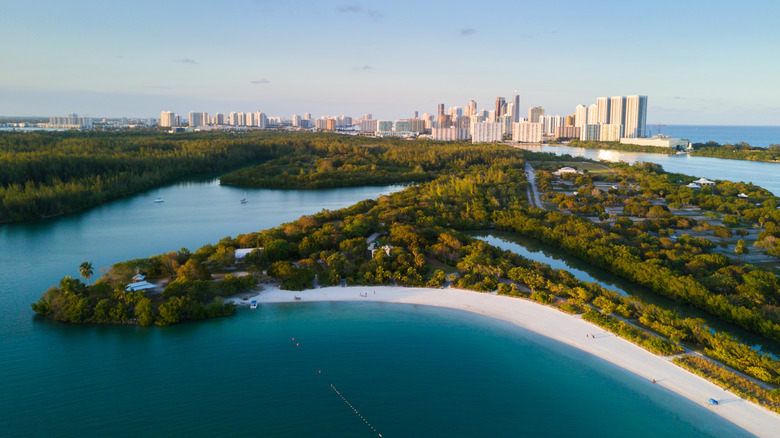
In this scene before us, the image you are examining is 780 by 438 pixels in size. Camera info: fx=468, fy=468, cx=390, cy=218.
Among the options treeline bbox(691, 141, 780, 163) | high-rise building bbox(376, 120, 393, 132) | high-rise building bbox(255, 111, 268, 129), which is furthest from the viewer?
high-rise building bbox(255, 111, 268, 129)

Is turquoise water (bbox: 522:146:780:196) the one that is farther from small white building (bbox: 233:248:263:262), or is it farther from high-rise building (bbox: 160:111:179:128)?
high-rise building (bbox: 160:111:179:128)

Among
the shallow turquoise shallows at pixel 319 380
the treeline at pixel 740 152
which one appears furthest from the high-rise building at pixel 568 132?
the shallow turquoise shallows at pixel 319 380

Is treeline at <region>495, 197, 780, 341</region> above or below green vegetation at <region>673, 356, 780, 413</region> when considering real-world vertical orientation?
above

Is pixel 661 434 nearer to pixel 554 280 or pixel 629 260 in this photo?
pixel 554 280

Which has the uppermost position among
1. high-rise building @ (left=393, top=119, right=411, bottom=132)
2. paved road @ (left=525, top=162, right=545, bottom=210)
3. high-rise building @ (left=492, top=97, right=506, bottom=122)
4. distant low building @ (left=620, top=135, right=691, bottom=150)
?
high-rise building @ (left=492, top=97, right=506, bottom=122)

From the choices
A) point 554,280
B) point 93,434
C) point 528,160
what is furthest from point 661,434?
point 528,160

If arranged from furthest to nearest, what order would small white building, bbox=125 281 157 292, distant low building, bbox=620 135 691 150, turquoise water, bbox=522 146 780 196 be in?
distant low building, bbox=620 135 691 150, turquoise water, bbox=522 146 780 196, small white building, bbox=125 281 157 292

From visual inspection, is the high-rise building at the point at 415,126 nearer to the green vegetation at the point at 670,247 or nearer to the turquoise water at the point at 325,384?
the green vegetation at the point at 670,247

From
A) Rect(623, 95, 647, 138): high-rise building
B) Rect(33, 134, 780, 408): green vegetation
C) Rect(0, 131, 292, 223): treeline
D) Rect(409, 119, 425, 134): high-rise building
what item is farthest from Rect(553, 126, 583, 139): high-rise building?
Rect(33, 134, 780, 408): green vegetation
